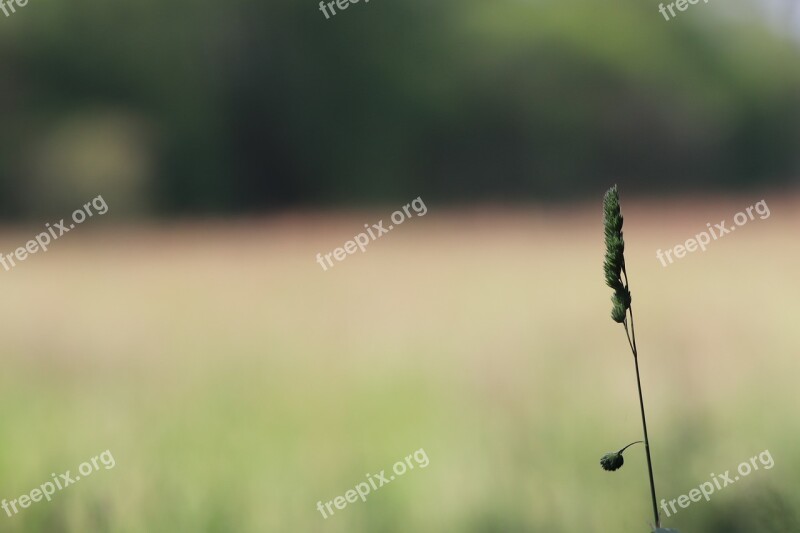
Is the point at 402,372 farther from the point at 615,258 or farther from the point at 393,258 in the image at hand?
the point at 615,258

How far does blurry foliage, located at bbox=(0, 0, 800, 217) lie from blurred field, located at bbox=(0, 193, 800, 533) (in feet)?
0.23

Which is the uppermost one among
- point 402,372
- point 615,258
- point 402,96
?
point 402,96

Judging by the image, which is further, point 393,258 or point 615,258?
point 393,258

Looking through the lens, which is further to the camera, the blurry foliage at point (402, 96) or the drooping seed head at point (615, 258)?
the blurry foliage at point (402, 96)

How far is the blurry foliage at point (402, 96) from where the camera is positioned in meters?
1.25

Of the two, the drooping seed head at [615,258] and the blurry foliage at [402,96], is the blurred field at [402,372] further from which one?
the drooping seed head at [615,258]

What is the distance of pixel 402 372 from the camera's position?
1.28m

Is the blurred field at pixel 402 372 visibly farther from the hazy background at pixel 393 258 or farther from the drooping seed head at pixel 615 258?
the drooping seed head at pixel 615 258

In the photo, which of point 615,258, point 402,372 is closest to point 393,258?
point 402,372

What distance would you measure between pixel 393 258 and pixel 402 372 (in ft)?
0.68

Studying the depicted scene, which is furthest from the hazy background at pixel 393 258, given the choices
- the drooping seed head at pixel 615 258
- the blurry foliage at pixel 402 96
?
the drooping seed head at pixel 615 258

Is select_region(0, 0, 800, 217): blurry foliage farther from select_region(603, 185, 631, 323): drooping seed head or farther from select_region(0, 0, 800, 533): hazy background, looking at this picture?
select_region(603, 185, 631, 323): drooping seed head

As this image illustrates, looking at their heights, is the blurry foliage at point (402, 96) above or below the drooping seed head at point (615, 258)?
above

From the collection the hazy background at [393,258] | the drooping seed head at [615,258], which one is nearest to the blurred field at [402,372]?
the hazy background at [393,258]
